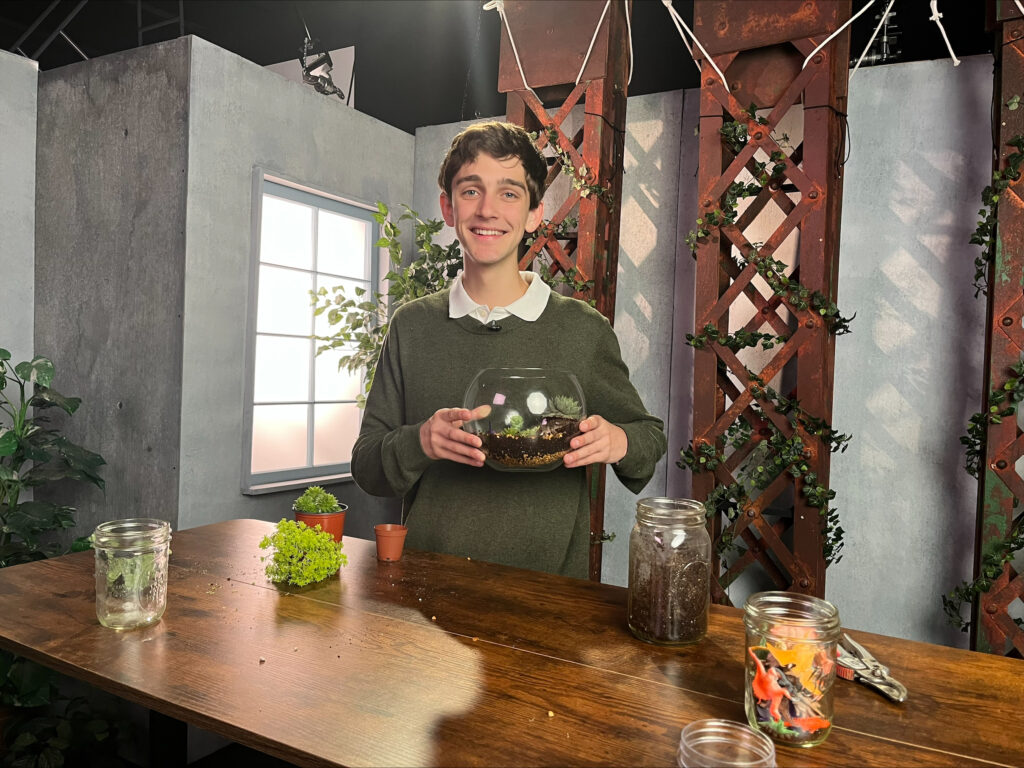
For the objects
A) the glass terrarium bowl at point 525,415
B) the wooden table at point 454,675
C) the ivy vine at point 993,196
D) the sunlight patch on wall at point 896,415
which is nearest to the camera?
the wooden table at point 454,675

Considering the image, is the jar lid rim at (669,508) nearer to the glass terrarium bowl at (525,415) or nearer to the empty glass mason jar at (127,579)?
the glass terrarium bowl at (525,415)

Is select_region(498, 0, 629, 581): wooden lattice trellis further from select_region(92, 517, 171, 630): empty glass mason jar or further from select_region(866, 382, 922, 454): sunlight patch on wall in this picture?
select_region(92, 517, 171, 630): empty glass mason jar

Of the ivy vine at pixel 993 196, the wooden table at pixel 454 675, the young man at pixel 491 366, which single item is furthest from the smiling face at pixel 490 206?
the ivy vine at pixel 993 196

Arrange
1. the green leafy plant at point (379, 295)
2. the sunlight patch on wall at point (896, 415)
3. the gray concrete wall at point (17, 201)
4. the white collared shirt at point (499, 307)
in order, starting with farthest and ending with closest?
the green leafy plant at point (379, 295), the gray concrete wall at point (17, 201), the sunlight patch on wall at point (896, 415), the white collared shirt at point (499, 307)

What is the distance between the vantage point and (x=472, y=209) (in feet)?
5.66

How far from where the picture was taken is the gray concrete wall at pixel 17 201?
3.02m

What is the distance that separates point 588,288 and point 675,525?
1.87 m

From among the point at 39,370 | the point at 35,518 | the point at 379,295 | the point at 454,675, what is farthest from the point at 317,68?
the point at 454,675

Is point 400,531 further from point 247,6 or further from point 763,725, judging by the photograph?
point 247,6

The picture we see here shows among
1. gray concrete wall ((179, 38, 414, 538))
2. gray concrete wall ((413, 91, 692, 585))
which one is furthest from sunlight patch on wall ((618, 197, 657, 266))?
gray concrete wall ((179, 38, 414, 538))

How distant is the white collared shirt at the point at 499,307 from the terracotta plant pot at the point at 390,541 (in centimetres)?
53

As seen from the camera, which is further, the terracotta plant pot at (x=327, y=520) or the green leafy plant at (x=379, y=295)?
the green leafy plant at (x=379, y=295)

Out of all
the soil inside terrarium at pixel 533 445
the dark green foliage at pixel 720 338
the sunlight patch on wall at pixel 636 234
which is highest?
the sunlight patch on wall at pixel 636 234

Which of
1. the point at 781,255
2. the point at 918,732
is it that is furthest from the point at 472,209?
the point at 781,255
